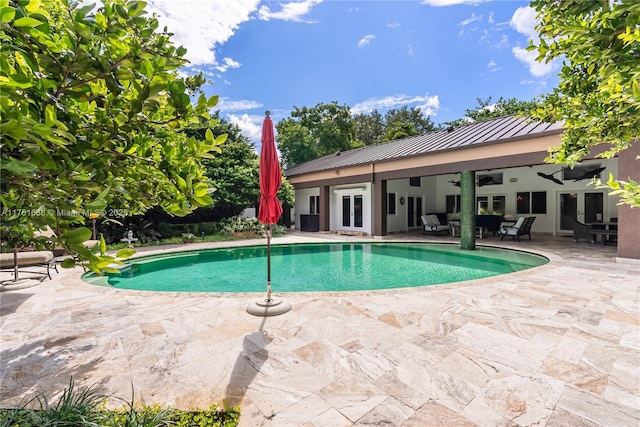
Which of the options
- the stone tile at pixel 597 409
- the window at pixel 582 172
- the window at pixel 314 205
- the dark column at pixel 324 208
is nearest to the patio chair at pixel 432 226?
the dark column at pixel 324 208

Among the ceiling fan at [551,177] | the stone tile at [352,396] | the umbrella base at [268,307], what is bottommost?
the stone tile at [352,396]

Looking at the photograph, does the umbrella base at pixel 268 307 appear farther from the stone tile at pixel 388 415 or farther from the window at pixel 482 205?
the window at pixel 482 205

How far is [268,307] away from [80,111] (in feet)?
13.1

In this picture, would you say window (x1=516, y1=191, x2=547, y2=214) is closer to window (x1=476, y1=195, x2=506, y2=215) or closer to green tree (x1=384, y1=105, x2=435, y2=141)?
window (x1=476, y1=195, x2=506, y2=215)

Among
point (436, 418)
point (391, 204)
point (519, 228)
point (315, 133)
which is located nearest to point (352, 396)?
point (436, 418)

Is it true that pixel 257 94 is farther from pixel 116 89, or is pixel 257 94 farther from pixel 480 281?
pixel 116 89

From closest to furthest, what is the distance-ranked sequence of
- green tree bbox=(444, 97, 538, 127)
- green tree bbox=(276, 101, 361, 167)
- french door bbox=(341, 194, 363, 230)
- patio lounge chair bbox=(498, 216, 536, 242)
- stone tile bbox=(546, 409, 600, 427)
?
stone tile bbox=(546, 409, 600, 427), patio lounge chair bbox=(498, 216, 536, 242), french door bbox=(341, 194, 363, 230), green tree bbox=(276, 101, 361, 167), green tree bbox=(444, 97, 538, 127)

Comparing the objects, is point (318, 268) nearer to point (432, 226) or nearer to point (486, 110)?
point (432, 226)

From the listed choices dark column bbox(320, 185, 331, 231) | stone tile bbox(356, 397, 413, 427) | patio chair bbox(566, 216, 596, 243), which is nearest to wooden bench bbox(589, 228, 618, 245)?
patio chair bbox(566, 216, 596, 243)

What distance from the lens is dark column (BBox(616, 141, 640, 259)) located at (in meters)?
8.44

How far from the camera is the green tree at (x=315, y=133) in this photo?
1206 inches

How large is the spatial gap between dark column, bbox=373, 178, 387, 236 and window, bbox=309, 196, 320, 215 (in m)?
5.98

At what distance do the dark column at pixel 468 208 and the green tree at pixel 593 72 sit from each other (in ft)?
32.0

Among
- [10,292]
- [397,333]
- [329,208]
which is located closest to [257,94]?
[329,208]
